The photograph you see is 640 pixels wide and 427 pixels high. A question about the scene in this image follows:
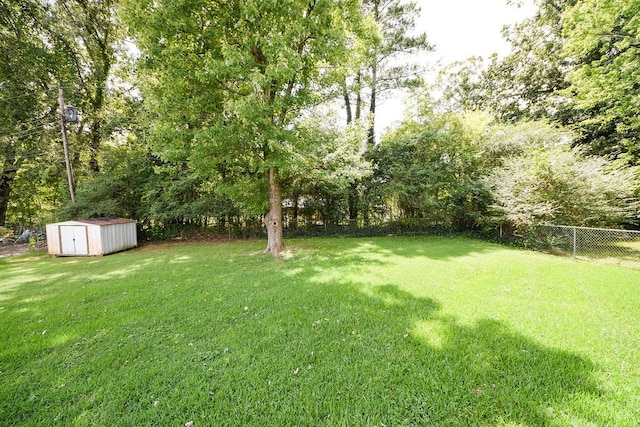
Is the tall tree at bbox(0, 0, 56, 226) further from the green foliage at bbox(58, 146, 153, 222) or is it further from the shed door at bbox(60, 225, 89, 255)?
the shed door at bbox(60, 225, 89, 255)

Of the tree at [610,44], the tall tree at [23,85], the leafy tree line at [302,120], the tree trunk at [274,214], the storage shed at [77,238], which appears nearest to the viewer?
the leafy tree line at [302,120]

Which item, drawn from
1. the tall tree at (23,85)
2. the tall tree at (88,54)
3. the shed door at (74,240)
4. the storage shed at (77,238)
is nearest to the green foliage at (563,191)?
the storage shed at (77,238)

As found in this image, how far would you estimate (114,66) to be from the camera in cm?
1496

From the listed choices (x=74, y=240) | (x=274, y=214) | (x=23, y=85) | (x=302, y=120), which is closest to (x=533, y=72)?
(x=302, y=120)

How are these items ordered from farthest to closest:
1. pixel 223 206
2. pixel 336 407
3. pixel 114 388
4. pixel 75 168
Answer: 1. pixel 75 168
2. pixel 223 206
3. pixel 114 388
4. pixel 336 407

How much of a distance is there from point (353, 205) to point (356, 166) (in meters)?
3.00

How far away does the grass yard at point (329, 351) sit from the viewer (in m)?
2.08

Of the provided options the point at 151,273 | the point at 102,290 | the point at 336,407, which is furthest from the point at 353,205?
the point at 336,407

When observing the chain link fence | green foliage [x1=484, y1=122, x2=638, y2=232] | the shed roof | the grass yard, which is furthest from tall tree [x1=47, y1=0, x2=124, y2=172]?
the chain link fence

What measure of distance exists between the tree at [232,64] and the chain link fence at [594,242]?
899cm

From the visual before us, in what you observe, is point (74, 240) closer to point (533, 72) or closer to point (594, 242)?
point (594, 242)

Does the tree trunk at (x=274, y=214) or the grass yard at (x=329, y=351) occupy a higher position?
the tree trunk at (x=274, y=214)

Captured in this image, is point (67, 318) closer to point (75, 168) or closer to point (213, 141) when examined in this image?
point (213, 141)

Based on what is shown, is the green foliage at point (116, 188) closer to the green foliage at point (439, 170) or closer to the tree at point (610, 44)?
the green foliage at point (439, 170)
